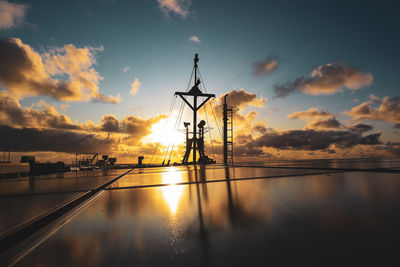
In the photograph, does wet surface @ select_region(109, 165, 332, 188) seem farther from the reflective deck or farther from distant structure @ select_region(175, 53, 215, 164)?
distant structure @ select_region(175, 53, 215, 164)

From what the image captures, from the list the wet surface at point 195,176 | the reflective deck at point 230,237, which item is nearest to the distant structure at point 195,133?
the wet surface at point 195,176

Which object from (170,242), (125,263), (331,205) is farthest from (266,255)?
(331,205)

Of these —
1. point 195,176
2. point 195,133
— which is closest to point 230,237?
point 195,176

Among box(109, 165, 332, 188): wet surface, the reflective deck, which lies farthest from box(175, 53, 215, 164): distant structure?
the reflective deck

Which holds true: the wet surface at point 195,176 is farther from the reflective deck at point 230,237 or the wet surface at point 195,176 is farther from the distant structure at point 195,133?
the distant structure at point 195,133

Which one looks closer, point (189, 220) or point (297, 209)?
point (189, 220)

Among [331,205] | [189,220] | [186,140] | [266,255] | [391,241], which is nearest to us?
[266,255]

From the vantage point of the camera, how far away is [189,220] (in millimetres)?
2641

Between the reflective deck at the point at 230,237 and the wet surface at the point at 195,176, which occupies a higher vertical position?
the reflective deck at the point at 230,237

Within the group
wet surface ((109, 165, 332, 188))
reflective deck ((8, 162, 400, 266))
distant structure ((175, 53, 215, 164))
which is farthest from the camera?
distant structure ((175, 53, 215, 164))

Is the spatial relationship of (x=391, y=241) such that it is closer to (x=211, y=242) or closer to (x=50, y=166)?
(x=211, y=242)

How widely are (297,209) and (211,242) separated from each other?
1945mm

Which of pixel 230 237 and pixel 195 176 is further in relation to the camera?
pixel 195 176

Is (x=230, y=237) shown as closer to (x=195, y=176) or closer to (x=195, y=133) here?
(x=195, y=176)
